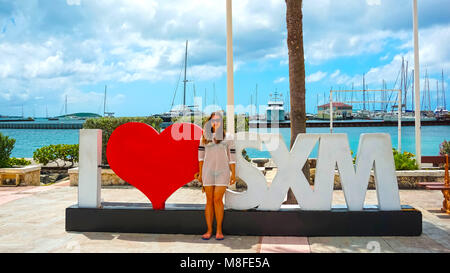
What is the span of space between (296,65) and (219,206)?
3.17 m

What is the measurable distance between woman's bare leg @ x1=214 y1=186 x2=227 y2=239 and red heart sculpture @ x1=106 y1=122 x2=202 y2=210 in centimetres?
60

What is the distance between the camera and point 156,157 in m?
5.69

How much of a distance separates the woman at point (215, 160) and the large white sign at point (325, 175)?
0.33 metres

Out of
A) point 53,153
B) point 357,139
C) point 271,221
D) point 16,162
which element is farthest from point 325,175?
point 357,139

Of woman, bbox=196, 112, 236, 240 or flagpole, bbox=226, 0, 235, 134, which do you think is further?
flagpole, bbox=226, 0, 235, 134

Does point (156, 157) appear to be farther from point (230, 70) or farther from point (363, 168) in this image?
point (363, 168)

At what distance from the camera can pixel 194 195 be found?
8.96 m

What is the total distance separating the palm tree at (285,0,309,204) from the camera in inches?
269

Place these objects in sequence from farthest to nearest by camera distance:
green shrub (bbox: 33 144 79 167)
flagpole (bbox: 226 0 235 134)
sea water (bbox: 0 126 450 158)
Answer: sea water (bbox: 0 126 450 158)
green shrub (bbox: 33 144 79 167)
flagpole (bbox: 226 0 235 134)

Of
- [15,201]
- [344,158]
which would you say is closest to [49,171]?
[15,201]

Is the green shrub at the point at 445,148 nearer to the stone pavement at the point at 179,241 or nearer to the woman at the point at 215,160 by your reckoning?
the stone pavement at the point at 179,241

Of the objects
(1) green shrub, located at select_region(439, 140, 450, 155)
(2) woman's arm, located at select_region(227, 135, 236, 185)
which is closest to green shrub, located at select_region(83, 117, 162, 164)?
(2) woman's arm, located at select_region(227, 135, 236, 185)

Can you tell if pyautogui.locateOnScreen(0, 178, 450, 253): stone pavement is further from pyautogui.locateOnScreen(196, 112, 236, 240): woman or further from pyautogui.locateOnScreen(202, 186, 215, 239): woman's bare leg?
pyautogui.locateOnScreen(196, 112, 236, 240): woman

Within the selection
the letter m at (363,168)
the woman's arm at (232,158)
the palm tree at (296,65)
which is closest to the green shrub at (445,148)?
the palm tree at (296,65)
